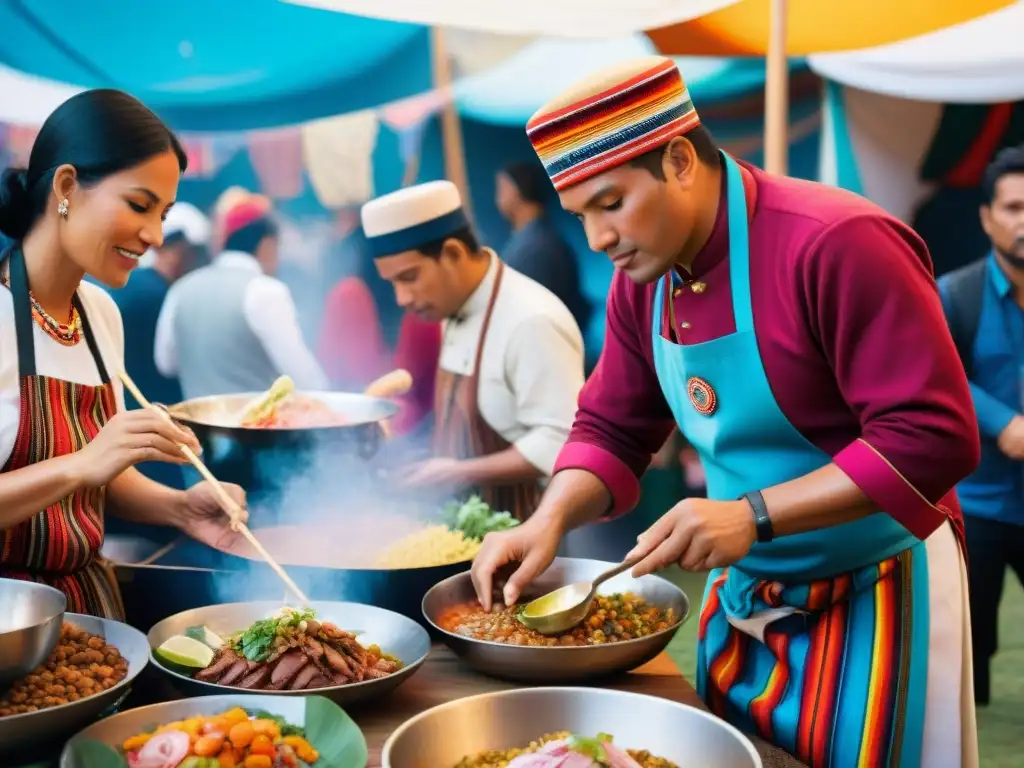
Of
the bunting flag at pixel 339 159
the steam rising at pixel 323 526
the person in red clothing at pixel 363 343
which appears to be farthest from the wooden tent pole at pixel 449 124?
the steam rising at pixel 323 526

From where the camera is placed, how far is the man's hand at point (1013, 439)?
156 inches

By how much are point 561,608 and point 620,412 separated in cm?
47

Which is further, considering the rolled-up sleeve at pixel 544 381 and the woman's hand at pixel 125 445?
the rolled-up sleeve at pixel 544 381

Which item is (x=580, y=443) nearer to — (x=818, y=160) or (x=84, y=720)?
(x=84, y=720)

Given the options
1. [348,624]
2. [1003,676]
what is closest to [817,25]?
[1003,676]

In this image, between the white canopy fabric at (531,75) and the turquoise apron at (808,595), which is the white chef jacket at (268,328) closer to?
the white canopy fabric at (531,75)

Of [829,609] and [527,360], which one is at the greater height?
[527,360]

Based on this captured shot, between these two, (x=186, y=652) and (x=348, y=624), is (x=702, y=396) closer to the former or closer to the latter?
(x=348, y=624)

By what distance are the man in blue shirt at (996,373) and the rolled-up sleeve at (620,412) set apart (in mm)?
2315

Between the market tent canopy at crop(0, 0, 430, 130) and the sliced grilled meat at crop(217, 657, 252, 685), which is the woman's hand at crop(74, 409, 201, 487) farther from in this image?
the market tent canopy at crop(0, 0, 430, 130)

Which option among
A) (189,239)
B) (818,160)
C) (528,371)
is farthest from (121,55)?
(818,160)

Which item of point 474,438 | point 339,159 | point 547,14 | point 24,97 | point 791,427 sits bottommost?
point 474,438

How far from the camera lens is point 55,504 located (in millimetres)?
2059

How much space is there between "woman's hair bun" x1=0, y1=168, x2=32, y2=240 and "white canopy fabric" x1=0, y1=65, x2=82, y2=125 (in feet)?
8.12
